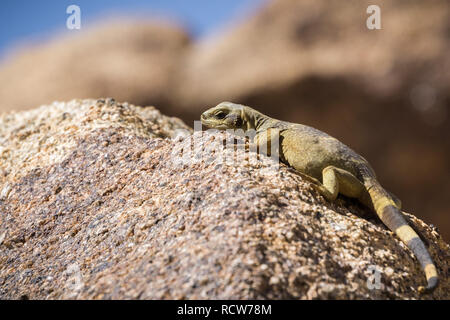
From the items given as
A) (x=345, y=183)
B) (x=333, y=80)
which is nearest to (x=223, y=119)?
(x=345, y=183)

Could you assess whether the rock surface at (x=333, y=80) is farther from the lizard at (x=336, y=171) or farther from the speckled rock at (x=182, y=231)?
the speckled rock at (x=182, y=231)

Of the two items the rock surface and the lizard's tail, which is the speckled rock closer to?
the lizard's tail

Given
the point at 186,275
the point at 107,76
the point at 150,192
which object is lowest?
the point at 186,275

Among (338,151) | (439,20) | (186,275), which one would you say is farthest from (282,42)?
(186,275)

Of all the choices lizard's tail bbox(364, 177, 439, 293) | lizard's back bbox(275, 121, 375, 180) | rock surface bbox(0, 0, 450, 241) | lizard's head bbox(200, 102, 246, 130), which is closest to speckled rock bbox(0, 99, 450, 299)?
lizard's tail bbox(364, 177, 439, 293)

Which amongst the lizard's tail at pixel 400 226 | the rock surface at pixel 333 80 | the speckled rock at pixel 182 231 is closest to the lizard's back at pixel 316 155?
the lizard's tail at pixel 400 226

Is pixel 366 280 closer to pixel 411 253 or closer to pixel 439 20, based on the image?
pixel 411 253
